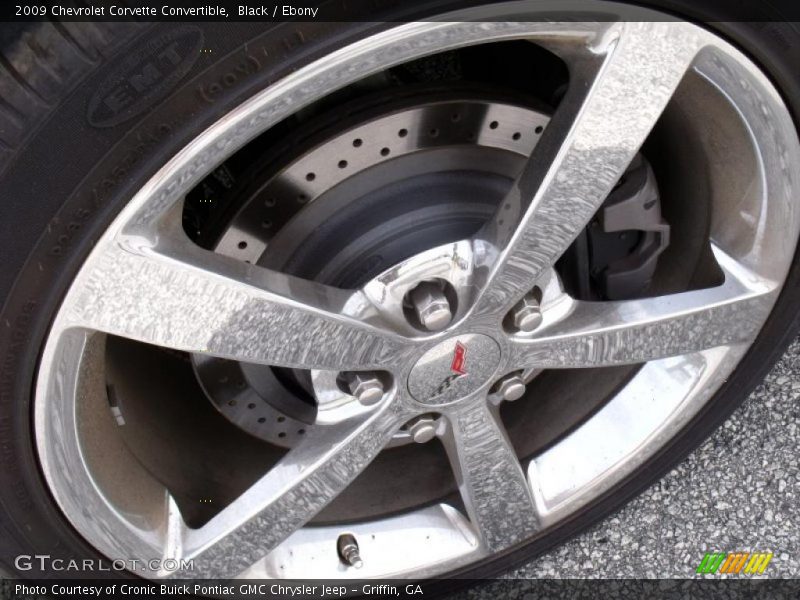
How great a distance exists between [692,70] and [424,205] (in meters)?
0.40

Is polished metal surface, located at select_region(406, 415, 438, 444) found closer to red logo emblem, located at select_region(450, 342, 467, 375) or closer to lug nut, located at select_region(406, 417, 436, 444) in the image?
lug nut, located at select_region(406, 417, 436, 444)

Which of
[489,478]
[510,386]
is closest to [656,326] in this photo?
[510,386]

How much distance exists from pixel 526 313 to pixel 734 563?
2.47 ft

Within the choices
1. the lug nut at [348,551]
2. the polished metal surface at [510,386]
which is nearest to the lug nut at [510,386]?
the polished metal surface at [510,386]

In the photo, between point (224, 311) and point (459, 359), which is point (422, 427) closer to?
point (459, 359)

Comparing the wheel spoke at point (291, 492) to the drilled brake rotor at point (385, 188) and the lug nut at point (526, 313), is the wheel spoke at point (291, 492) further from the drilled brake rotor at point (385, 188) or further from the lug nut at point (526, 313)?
the lug nut at point (526, 313)

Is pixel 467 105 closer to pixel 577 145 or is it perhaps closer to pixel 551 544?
pixel 577 145

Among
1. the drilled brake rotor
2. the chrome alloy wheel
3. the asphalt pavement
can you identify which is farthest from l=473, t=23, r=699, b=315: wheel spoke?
the asphalt pavement

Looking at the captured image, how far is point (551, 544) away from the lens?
1796mm

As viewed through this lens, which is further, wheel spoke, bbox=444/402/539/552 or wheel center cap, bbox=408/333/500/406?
wheel spoke, bbox=444/402/539/552

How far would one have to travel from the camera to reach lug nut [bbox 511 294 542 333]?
4.71 feet

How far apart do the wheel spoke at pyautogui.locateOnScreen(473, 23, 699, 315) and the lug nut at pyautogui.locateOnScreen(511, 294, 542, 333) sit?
5 centimetres

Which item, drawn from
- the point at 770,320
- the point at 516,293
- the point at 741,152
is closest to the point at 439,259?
the point at 516,293

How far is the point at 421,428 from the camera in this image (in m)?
1.54
